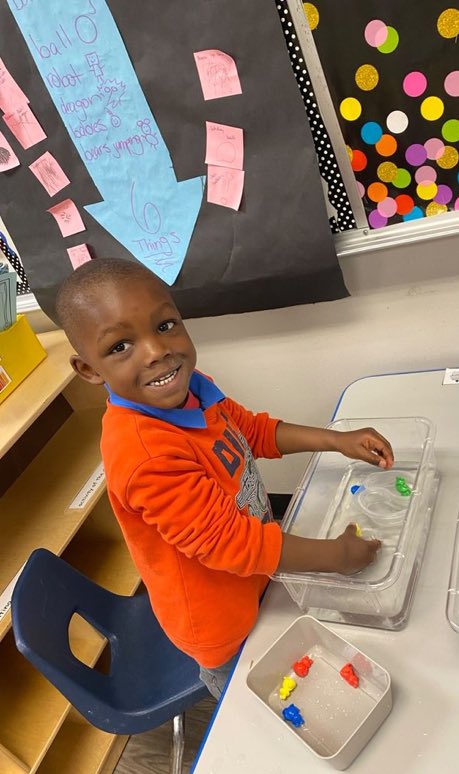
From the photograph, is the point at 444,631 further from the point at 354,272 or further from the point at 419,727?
the point at 354,272

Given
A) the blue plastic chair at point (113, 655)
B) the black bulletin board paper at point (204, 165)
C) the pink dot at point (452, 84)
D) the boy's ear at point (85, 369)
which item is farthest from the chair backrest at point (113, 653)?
the pink dot at point (452, 84)

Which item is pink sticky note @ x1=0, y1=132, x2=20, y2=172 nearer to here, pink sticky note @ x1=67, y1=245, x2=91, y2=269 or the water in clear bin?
pink sticky note @ x1=67, y1=245, x2=91, y2=269

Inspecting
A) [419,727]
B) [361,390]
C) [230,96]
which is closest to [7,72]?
[230,96]

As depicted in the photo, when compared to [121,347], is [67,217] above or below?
above

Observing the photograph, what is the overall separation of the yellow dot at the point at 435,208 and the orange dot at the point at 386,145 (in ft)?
0.46

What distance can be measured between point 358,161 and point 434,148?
0.49ft

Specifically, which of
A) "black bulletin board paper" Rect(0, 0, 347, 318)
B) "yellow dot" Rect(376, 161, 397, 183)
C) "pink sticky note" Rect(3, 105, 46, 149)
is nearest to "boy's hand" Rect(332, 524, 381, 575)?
"black bulletin board paper" Rect(0, 0, 347, 318)

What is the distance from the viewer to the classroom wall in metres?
1.32

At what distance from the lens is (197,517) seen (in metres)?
0.81

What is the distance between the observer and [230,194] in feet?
4.14

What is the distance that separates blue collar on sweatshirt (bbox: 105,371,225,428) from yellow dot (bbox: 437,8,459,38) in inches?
29.5

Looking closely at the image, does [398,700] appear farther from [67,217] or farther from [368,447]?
[67,217]

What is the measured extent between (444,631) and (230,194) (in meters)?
0.95

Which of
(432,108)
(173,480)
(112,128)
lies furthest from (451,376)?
(112,128)
